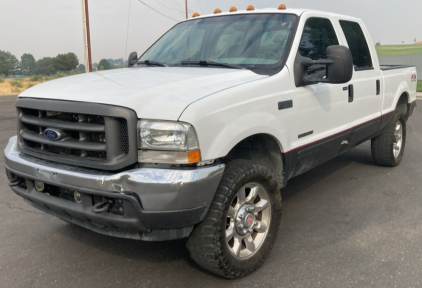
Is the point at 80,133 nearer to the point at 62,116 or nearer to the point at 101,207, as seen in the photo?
the point at 62,116

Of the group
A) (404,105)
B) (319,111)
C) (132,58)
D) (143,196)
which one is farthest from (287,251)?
(404,105)

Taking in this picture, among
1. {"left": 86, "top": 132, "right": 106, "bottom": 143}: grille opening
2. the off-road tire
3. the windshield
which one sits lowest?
the off-road tire

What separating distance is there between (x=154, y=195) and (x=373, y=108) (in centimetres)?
348

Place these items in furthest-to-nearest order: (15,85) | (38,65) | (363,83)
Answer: (38,65) < (15,85) < (363,83)

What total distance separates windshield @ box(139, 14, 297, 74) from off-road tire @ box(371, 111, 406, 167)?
256 centimetres

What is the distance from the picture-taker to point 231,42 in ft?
12.8

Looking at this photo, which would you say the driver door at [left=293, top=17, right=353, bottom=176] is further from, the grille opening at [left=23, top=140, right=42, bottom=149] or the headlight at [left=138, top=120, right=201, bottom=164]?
the grille opening at [left=23, top=140, right=42, bottom=149]

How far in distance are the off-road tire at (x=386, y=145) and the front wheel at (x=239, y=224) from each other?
9.91 ft

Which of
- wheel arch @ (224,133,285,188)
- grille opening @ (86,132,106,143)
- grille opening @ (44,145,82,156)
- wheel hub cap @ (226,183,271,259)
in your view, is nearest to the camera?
grille opening @ (86,132,106,143)

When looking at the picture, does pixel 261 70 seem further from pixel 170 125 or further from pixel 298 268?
pixel 298 268

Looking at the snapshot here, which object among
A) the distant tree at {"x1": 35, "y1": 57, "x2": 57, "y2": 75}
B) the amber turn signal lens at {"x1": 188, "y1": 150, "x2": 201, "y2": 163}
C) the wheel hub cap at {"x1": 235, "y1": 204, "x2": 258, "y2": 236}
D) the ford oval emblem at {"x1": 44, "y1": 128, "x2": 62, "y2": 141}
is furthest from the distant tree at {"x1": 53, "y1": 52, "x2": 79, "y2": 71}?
the amber turn signal lens at {"x1": 188, "y1": 150, "x2": 201, "y2": 163}

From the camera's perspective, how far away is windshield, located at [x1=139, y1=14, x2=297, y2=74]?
12.0 ft

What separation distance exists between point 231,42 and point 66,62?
73422 mm

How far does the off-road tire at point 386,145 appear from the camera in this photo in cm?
559
